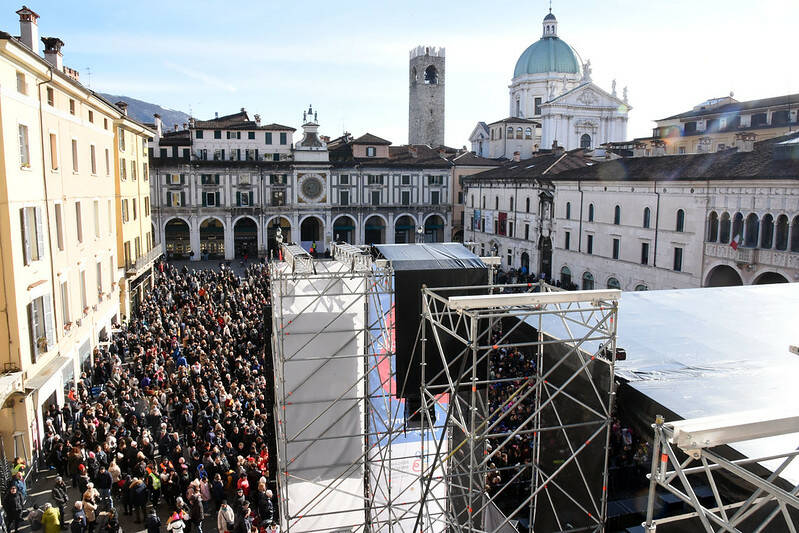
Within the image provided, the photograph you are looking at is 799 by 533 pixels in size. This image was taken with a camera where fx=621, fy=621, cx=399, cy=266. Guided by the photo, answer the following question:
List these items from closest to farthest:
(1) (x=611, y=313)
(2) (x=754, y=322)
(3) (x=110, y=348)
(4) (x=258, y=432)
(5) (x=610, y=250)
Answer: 1. (1) (x=611, y=313)
2. (2) (x=754, y=322)
3. (4) (x=258, y=432)
4. (3) (x=110, y=348)
5. (5) (x=610, y=250)

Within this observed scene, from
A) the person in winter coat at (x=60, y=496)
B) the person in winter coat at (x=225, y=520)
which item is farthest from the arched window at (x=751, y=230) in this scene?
the person in winter coat at (x=60, y=496)

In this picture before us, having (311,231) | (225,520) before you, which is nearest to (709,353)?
(225,520)

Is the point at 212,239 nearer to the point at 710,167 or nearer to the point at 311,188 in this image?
the point at 311,188

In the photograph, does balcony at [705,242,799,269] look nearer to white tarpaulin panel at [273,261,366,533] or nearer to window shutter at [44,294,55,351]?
white tarpaulin panel at [273,261,366,533]

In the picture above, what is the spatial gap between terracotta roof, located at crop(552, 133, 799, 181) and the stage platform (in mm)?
12925

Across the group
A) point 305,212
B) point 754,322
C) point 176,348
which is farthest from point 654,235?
point 305,212

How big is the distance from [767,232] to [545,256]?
16917 millimetres

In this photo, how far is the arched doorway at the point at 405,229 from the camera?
54688 mm

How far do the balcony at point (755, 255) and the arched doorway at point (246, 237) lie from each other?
34.6m

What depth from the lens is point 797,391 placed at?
719cm

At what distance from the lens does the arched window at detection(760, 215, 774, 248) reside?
2378 centimetres

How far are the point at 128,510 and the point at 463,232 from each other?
145ft

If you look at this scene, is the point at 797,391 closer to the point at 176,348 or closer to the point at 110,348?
the point at 176,348

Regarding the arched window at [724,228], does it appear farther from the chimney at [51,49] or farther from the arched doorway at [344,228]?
the arched doorway at [344,228]
